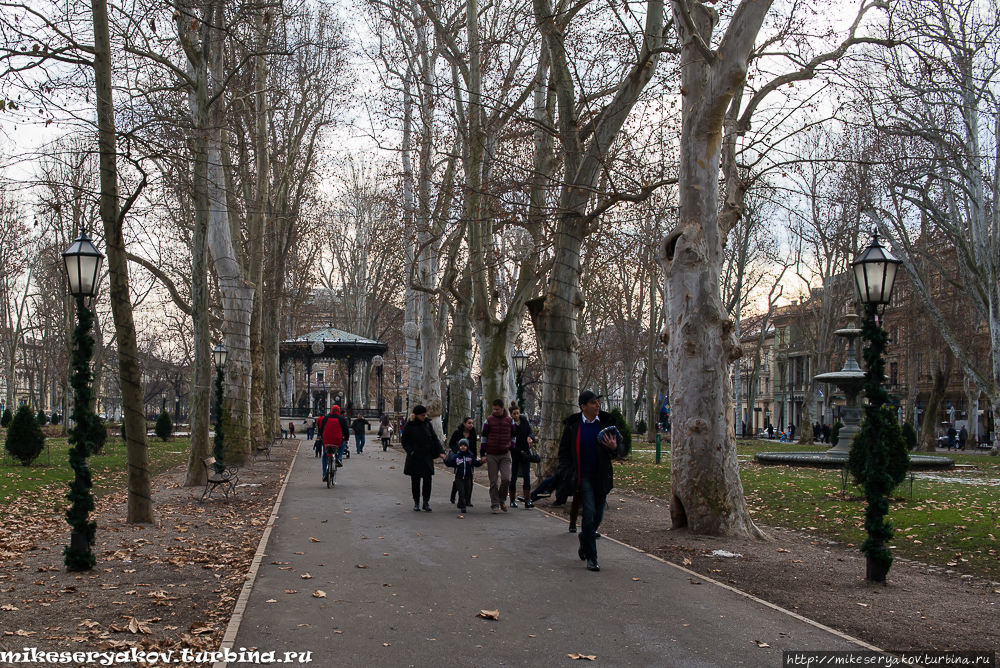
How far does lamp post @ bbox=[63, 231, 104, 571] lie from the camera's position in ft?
26.7

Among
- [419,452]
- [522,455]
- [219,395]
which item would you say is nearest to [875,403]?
[522,455]

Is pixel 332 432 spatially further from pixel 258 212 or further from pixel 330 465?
pixel 258 212

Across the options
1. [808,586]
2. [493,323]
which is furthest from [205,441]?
[808,586]

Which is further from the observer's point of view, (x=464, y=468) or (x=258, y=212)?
(x=258, y=212)

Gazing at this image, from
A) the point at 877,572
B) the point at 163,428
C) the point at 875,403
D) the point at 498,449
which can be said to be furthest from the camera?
the point at 163,428

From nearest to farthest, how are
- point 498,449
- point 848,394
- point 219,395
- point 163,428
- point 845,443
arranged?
point 498,449 → point 219,395 → point 845,443 → point 848,394 → point 163,428

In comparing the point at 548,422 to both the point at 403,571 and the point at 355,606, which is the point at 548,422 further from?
the point at 355,606

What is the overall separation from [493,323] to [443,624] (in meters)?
17.8

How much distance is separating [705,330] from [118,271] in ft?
25.0

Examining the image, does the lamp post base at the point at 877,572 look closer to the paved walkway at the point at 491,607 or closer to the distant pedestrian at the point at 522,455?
the paved walkway at the point at 491,607

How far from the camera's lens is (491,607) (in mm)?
6516

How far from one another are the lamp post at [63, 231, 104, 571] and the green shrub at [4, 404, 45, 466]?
13.6m

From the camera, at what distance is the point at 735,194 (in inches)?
468

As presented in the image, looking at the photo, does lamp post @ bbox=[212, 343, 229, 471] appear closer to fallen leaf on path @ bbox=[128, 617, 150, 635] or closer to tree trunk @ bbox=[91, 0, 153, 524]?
tree trunk @ bbox=[91, 0, 153, 524]
